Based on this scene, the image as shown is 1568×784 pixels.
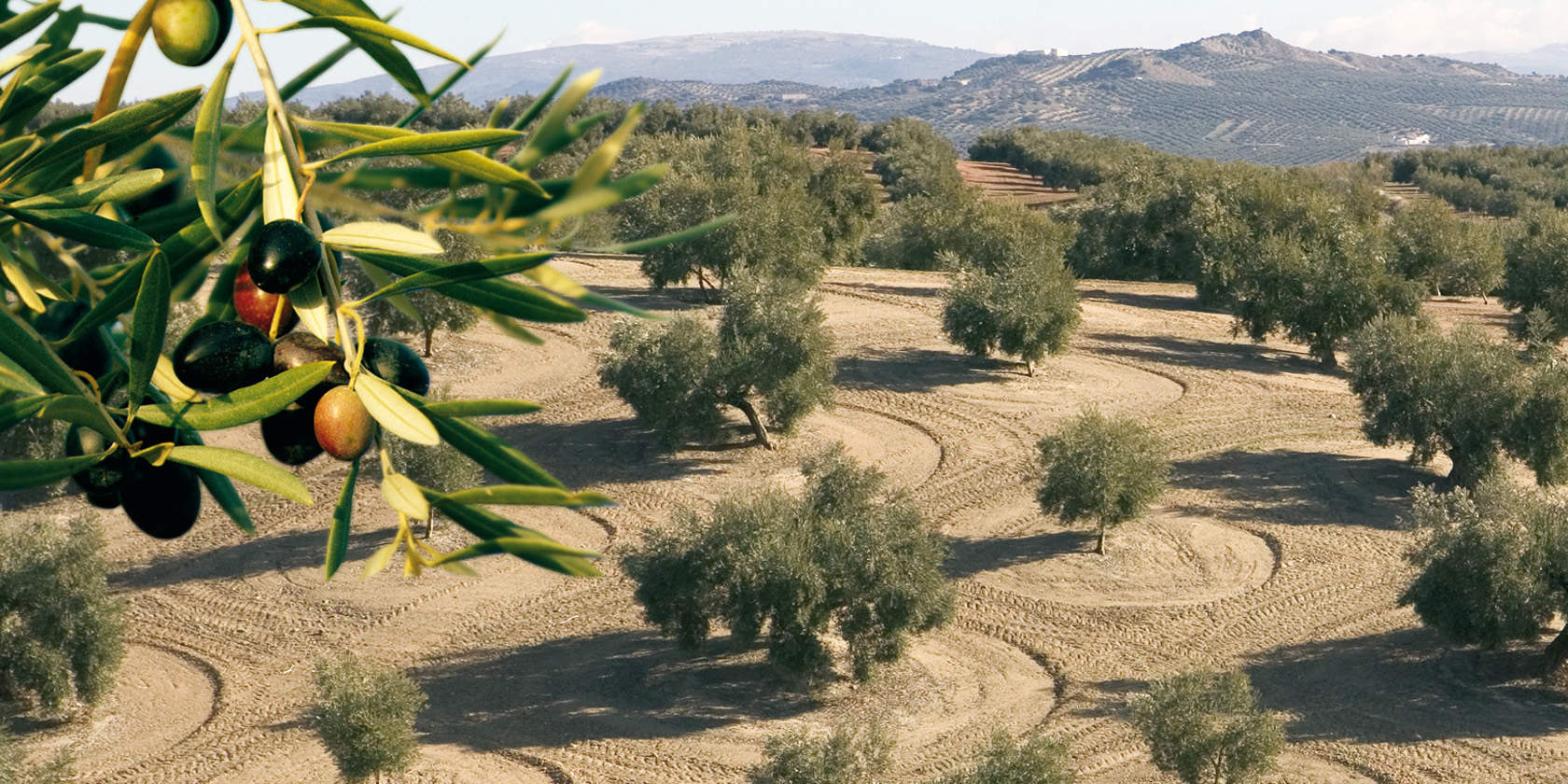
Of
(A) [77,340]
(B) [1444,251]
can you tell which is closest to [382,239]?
(A) [77,340]

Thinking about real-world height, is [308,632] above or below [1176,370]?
below

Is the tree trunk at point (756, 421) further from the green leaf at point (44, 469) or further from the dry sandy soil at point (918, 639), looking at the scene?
the green leaf at point (44, 469)

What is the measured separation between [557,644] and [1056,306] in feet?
46.6

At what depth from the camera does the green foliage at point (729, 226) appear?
29453 mm

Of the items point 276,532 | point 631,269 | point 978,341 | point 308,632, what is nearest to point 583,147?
point 631,269

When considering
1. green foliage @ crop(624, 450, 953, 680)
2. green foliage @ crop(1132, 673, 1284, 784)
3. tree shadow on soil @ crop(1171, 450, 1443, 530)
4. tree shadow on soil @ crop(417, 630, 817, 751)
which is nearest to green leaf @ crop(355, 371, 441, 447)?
green foliage @ crop(1132, 673, 1284, 784)

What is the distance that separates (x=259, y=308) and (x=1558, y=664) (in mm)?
17136

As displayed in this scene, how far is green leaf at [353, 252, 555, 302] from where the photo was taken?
2.77 ft

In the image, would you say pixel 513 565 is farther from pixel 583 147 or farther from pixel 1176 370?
pixel 583 147

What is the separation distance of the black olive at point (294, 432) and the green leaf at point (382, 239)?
5.5 inches

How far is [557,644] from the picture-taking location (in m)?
16.6

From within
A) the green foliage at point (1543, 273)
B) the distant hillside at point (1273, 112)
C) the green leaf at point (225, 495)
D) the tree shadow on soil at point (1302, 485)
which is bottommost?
the tree shadow on soil at point (1302, 485)

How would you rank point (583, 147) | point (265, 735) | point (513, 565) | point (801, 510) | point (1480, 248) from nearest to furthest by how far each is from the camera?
point (265, 735), point (801, 510), point (513, 565), point (1480, 248), point (583, 147)

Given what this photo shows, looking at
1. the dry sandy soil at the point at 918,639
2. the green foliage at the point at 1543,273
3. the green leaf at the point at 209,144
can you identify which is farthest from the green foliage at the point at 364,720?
the green foliage at the point at 1543,273
